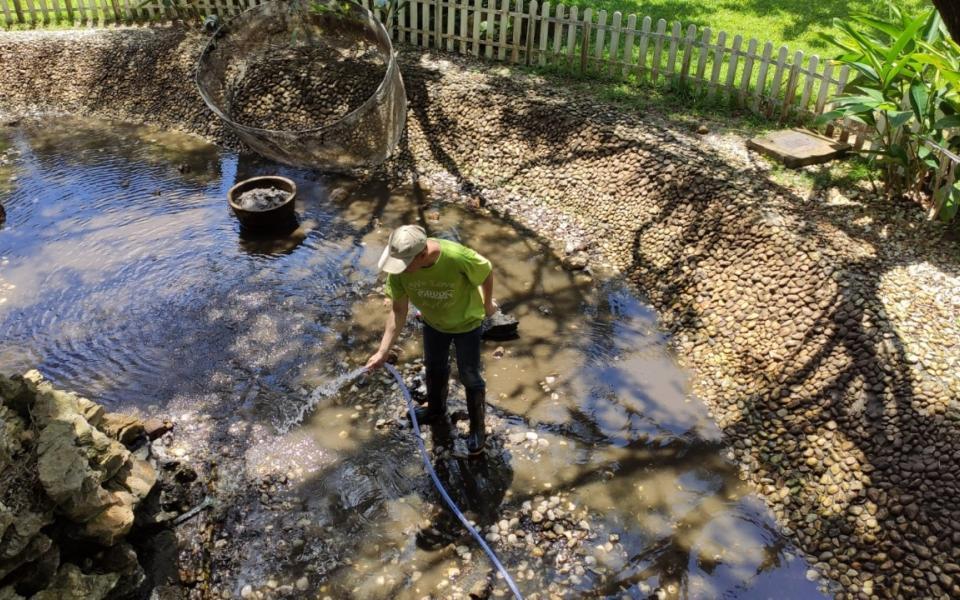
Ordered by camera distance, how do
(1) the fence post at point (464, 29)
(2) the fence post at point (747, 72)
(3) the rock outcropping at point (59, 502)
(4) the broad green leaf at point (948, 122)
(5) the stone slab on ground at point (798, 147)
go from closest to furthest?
(3) the rock outcropping at point (59, 502) → (4) the broad green leaf at point (948, 122) → (5) the stone slab on ground at point (798, 147) → (2) the fence post at point (747, 72) → (1) the fence post at point (464, 29)

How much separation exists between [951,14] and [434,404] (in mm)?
4306

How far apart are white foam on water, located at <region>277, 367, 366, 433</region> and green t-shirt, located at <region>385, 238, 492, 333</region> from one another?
113 cm

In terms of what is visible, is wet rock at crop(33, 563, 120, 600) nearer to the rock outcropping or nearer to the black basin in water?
the rock outcropping

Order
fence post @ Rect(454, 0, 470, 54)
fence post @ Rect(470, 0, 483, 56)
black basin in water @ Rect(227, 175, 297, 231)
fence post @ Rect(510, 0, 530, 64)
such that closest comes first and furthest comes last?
1. black basin in water @ Rect(227, 175, 297, 231)
2. fence post @ Rect(510, 0, 530, 64)
3. fence post @ Rect(470, 0, 483, 56)
4. fence post @ Rect(454, 0, 470, 54)

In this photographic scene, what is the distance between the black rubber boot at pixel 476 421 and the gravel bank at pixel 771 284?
2.01 meters

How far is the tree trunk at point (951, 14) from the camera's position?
3805 mm

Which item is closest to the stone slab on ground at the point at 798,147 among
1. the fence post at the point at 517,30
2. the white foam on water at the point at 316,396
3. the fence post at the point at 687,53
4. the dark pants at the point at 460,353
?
the fence post at the point at 687,53

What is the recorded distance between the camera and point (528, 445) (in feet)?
17.2

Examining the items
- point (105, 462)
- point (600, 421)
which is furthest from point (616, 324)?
point (105, 462)

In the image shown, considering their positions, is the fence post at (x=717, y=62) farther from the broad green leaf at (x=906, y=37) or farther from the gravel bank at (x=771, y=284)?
the broad green leaf at (x=906, y=37)

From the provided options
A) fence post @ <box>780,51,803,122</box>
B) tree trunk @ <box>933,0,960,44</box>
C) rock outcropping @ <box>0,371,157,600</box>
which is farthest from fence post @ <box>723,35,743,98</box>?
rock outcropping @ <box>0,371,157,600</box>

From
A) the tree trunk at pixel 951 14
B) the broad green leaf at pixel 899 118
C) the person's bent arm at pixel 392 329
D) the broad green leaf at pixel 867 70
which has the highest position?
the tree trunk at pixel 951 14

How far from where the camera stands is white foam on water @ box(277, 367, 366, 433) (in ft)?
17.7

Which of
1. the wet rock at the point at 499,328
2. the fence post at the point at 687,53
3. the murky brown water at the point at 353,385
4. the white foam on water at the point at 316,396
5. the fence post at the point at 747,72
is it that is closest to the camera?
the murky brown water at the point at 353,385
